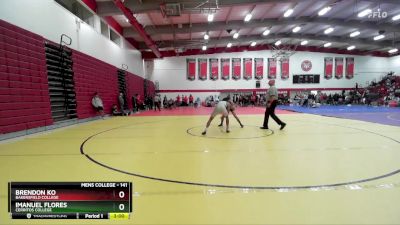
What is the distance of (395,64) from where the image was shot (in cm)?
2880

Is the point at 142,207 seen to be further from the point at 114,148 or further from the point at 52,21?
the point at 52,21

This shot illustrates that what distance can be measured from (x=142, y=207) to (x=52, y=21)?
348 inches

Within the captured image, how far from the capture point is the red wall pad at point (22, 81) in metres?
6.11

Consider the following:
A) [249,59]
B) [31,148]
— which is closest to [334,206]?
[31,148]

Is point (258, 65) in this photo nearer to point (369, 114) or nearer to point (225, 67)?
point (225, 67)

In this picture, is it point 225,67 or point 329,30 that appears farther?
point 225,67

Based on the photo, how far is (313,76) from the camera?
2830 centimetres

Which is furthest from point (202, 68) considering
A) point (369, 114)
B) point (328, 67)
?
point (369, 114)

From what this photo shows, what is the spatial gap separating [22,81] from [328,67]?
29.8m

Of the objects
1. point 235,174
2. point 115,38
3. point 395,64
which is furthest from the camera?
point 395,64

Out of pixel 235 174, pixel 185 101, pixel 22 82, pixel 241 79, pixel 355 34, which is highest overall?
pixel 355 34

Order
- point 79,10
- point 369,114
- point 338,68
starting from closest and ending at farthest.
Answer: point 79,10
point 369,114
point 338,68
